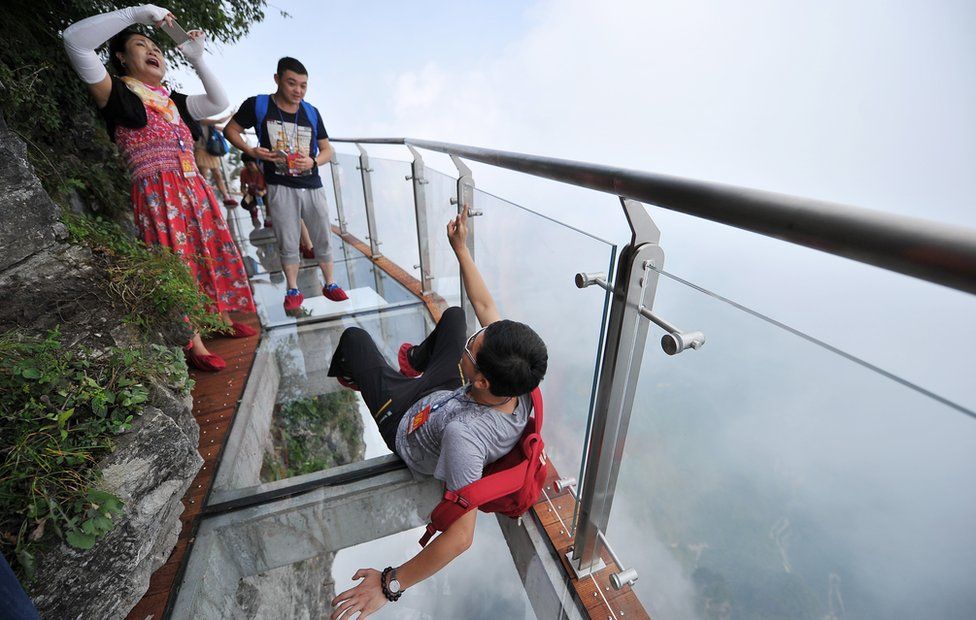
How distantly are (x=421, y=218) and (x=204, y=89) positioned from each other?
1.57 metres

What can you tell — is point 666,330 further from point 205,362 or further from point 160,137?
point 205,362

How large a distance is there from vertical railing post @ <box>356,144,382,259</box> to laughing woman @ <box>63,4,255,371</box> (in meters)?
1.73

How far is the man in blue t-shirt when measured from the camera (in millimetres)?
2619

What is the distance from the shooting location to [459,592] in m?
2.27

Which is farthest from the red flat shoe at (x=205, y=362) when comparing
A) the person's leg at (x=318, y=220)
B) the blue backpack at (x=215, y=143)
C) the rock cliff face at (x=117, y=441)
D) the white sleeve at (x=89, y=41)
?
the blue backpack at (x=215, y=143)

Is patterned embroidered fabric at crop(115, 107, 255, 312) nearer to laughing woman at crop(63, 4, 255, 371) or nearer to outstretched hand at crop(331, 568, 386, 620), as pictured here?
laughing woman at crop(63, 4, 255, 371)

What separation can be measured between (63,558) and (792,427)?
178 cm

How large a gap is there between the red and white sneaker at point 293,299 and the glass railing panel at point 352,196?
1.55m

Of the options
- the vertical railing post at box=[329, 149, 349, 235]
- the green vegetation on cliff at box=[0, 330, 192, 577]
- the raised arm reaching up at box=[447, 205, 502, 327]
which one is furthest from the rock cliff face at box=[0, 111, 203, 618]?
the vertical railing post at box=[329, 149, 349, 235]

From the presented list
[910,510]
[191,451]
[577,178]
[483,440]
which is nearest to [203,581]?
[191,451]

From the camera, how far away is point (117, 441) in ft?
4.38

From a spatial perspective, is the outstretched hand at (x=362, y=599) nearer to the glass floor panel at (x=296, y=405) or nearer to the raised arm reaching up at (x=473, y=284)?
the glass floor panel at (x=296, y=405)

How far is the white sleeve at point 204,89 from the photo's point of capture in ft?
7.37

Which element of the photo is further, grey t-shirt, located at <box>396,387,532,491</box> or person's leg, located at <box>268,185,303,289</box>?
person's leg, located at <box>268,185,303,289</box>
